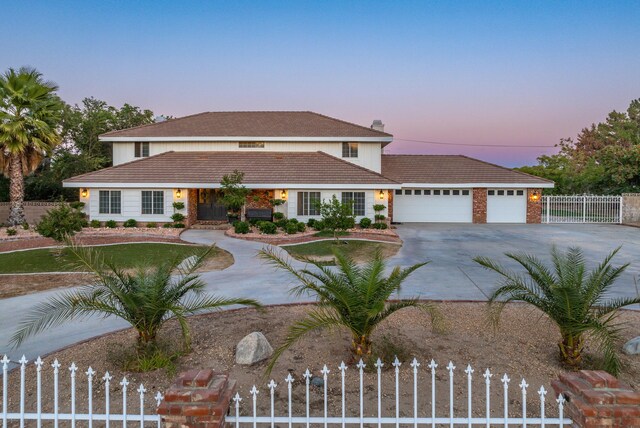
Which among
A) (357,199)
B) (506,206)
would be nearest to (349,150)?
(357,199)

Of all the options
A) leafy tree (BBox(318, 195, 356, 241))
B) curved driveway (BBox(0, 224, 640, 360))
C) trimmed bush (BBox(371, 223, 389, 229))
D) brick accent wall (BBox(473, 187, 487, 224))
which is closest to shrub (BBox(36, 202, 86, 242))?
curved driveway (BBox(0, 224, 640, 360))

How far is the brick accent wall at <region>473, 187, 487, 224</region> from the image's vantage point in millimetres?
25312

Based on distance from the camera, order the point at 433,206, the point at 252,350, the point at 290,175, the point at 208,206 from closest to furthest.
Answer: the point at 252,350
the point at 290,175
the point at 208,206
the point at 433,206

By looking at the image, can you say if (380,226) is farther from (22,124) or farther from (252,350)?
(22,124)

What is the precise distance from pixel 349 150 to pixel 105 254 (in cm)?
1787

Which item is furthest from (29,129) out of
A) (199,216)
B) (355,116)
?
(355,116)

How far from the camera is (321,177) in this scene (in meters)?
21.6

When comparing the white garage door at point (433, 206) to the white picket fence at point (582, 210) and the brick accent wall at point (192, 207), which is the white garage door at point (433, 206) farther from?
the brick accent wall at point (192, 207)

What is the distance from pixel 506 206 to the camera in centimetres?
2550

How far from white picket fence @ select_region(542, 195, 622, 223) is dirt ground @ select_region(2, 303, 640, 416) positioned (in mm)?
21121

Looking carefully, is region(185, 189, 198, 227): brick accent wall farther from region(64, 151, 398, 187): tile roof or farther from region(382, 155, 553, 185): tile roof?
region(382, 155, 553, 185): tile roof

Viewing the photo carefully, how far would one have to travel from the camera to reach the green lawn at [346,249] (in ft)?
44.7

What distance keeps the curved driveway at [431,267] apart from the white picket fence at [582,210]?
3166 millimetres

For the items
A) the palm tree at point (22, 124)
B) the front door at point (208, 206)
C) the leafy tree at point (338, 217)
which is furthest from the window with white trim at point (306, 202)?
the palm tree at point (22, 124)
